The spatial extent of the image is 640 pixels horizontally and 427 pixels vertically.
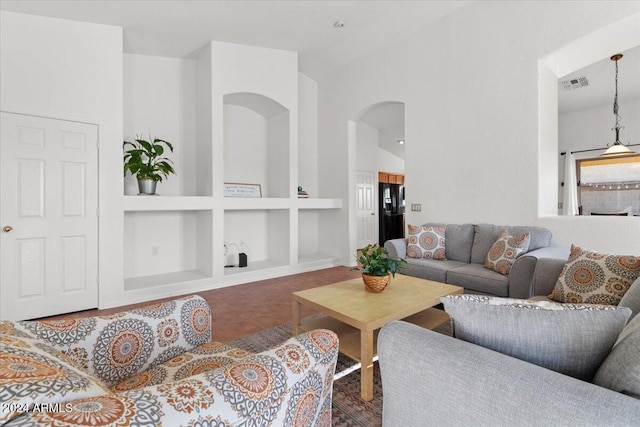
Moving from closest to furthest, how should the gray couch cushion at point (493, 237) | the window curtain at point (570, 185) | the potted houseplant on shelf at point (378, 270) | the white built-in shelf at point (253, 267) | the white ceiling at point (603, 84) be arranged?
the potted houseplant on shelf at point (378, 270) → the gray couch cushion at point (493, 237) → the white ceiling at point (603, 84) → the white built-in shelf at point (253, 267) → the window curtain at point (570, 185)

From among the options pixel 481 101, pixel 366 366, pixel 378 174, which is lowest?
pixel 366 366

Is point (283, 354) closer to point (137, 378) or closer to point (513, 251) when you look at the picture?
point (137, 378)

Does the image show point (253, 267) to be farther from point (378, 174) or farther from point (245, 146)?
point (378, 174)

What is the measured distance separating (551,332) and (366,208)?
682cm

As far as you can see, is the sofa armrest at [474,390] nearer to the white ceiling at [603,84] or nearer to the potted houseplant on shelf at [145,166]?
the potted houseplant on shelf at [145,166]

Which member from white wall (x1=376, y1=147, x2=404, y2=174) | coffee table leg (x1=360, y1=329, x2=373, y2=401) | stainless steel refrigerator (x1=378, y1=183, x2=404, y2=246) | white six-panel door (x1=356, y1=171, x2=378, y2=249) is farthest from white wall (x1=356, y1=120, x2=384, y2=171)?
coffee table leg (x1=360, y1=329, x2=373, y2=401)

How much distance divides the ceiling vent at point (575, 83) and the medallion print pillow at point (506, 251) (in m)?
3.18

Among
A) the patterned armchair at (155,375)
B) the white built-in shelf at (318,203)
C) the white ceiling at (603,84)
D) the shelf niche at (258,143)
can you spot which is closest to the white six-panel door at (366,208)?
the white built-in shelf at (318,203)

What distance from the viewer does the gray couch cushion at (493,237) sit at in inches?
124

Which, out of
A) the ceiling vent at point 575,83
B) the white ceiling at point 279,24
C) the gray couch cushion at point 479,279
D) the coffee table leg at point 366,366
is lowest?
the coffee table leg at point 366,366

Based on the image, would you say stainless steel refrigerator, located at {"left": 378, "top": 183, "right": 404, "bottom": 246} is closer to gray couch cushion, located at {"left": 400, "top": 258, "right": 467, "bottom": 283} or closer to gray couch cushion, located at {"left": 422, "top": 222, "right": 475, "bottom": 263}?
gray couch cushion, located at {"left": 422, "top": 222, "right": 475, "bottom": 263}

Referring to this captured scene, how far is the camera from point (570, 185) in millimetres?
6055

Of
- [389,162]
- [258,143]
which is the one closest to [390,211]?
[389,162]

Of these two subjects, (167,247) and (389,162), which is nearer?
(167,247)
